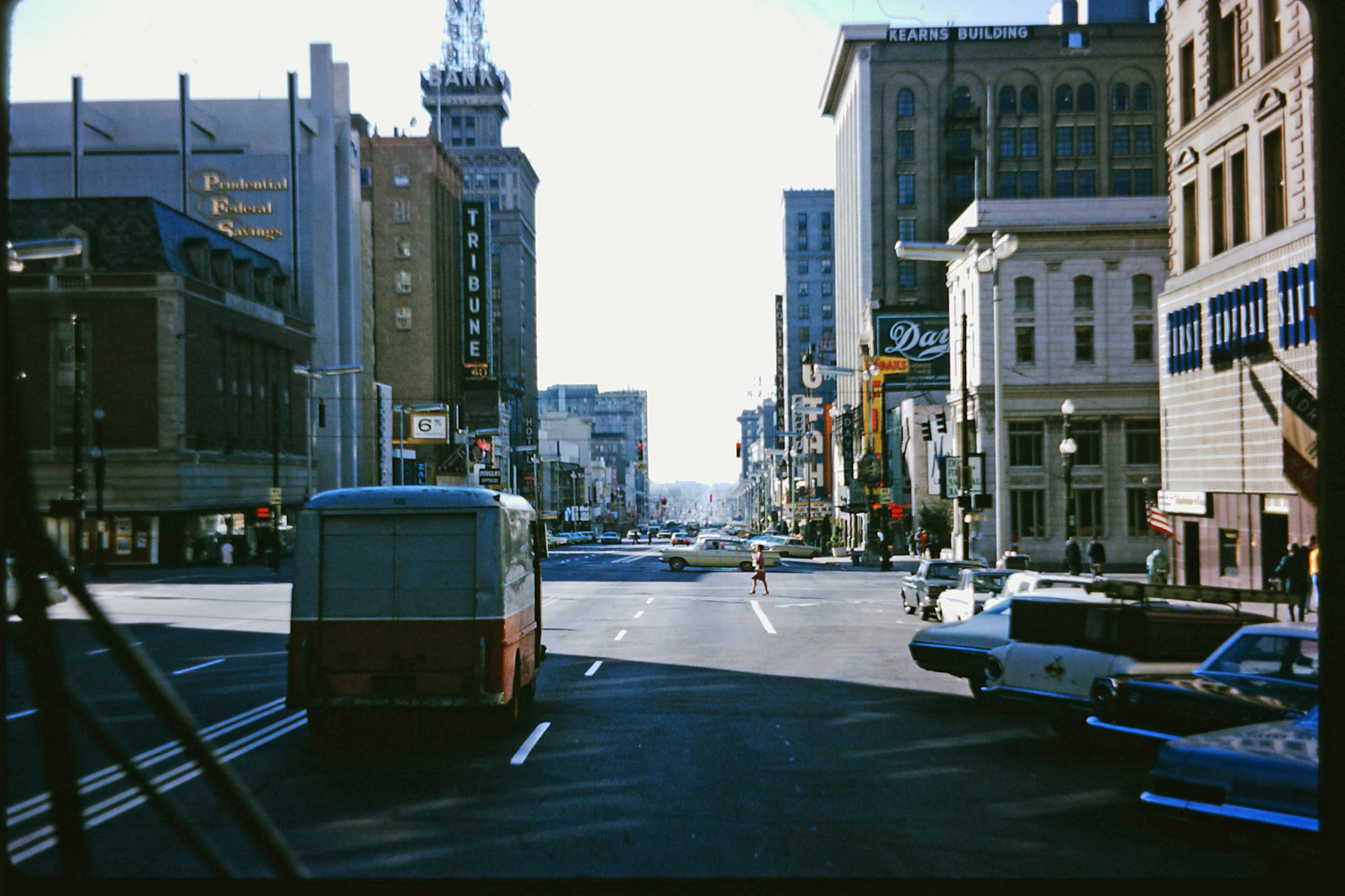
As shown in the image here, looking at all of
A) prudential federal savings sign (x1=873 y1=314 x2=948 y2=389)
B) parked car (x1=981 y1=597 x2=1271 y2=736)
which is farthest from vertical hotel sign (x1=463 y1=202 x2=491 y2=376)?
parked car (x1=981 y1=597 x2=1271 y2=736)

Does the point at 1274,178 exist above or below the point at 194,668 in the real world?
above

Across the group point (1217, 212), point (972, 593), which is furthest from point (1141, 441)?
point (1217, 212)

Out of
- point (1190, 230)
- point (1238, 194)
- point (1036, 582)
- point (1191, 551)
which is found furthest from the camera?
point (1191, 551)

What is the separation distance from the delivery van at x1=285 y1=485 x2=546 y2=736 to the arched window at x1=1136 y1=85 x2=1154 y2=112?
96.4 meters

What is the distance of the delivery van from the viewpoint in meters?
12.1

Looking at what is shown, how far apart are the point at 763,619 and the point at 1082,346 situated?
112ft

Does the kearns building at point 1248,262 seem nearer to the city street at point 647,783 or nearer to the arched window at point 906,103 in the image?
the city street at point 647,783

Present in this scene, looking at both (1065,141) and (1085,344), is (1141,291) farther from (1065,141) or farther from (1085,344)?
(1065,141)

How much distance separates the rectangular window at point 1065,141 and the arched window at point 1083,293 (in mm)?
45965

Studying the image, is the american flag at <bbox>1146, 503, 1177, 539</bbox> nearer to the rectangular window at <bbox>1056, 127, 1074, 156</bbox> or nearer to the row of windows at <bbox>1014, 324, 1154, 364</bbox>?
the row of windows at <bbox>1014, 324, 1154, 364</bbox>

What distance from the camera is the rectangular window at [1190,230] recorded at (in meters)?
14.2

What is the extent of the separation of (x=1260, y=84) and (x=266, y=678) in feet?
50.0

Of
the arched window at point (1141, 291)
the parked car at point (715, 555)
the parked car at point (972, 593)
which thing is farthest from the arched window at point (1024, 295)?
the parked car at point (972, 593)

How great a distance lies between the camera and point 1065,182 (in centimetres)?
9706
